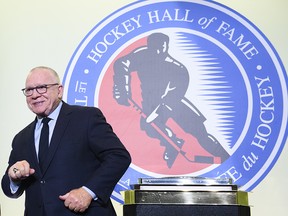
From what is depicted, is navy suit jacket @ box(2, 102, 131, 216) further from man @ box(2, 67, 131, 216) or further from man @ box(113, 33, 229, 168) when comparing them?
man @ box(113, 33, 229, 168)

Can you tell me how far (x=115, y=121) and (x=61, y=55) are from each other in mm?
460

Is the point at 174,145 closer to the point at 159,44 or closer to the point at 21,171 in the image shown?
the point at 159,44

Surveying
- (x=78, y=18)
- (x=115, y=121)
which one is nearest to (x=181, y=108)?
(x=115, y=121)

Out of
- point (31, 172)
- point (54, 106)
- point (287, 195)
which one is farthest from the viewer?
point (287, 195)

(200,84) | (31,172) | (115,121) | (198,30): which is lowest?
(31,172)

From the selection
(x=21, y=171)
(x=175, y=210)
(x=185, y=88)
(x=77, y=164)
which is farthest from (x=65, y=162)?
(x=185, y=88)

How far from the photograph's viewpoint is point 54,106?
222cm

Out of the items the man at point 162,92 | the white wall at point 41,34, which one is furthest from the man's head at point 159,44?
the white wall at point 41,34

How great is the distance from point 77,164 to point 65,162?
48mm

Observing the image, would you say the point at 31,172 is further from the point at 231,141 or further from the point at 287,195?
the point at 287,195

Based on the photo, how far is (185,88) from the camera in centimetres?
284

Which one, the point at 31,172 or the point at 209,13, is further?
the point at 209,13

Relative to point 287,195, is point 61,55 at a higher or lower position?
higher

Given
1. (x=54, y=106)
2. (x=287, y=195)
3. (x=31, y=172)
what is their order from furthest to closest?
1. (x=287, y=195)
2. (x=54, y=106)
3. (x=31, y=172)
